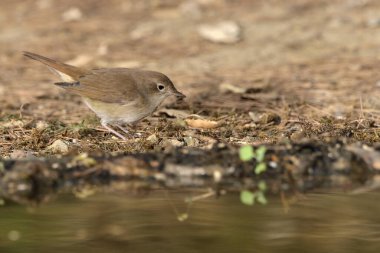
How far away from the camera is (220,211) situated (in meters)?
5.29

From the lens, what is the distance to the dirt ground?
7555mm

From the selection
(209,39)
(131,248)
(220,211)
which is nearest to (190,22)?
(209,39)

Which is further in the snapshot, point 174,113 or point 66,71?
point 174,113

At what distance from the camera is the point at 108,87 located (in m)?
7.97

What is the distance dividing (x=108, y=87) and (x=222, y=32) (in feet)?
14.3

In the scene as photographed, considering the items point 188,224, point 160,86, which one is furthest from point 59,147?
point 188,224

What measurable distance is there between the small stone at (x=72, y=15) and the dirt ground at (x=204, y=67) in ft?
0.07

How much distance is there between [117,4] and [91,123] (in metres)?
6.50

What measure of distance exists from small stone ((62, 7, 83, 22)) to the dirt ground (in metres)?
0.02

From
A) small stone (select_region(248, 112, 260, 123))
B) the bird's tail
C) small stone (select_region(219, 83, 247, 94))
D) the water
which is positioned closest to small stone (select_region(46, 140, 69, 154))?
the bird's tail

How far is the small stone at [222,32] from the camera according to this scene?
12.0 metres

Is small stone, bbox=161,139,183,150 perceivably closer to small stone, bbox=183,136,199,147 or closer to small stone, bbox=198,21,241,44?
small stone, bbox=183,136,199,147

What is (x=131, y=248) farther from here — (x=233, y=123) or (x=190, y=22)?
(x=190, y=22)

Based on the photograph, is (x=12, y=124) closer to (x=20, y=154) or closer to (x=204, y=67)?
(x=20, y=154)
